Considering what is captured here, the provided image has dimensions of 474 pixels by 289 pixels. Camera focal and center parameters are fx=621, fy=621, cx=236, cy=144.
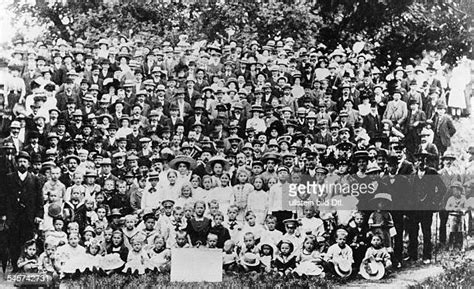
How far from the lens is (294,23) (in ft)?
29.1

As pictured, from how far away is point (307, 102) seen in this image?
8.59 metres

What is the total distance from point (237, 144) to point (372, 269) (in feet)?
8.09

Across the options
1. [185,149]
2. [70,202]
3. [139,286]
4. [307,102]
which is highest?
[307,102]

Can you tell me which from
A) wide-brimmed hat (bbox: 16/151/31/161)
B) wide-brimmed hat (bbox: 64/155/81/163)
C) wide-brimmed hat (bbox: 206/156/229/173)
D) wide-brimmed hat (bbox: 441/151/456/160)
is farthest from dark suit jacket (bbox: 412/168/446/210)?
wide-brimmed hat (bbox: 16/151/31/161)

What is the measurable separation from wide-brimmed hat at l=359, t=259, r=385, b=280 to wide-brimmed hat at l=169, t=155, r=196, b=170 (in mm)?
2631

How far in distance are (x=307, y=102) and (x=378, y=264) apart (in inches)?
94.0

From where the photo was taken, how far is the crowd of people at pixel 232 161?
27.2ft

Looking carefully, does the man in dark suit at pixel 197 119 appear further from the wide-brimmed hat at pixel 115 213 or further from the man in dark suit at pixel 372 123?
the man in dark suit at pixel 372 123

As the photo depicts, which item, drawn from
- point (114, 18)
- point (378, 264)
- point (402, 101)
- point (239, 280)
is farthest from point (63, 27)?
point (378, 264)

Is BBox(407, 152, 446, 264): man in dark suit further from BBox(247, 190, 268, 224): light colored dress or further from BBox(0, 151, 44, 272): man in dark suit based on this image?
A: BBox(0, 151, 44, 272): man in dark suit

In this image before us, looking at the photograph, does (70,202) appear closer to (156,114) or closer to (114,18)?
(156,114)

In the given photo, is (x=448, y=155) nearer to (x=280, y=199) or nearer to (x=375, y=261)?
(x=375, y=261)

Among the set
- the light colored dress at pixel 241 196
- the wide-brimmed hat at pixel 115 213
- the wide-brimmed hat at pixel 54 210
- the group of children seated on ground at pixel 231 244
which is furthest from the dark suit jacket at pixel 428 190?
the wide-brimmed hat at pixel 54 210

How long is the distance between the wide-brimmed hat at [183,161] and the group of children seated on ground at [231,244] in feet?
1.98
